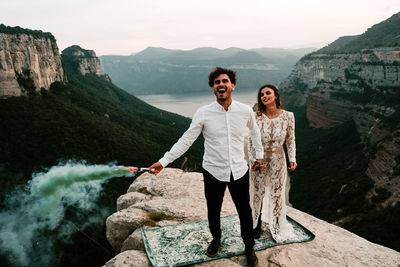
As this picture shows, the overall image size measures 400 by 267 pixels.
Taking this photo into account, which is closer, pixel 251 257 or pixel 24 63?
pixel 251 257

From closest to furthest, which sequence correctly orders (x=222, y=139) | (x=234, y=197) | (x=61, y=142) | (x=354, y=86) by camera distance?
(x=222, y=139)
(x=234, y=197)
(x=61, y=142)
(x=354, y=86)

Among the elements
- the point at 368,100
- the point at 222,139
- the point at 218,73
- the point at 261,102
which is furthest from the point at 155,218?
the point at 368,100

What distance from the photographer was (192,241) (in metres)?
4.23

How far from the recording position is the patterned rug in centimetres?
381

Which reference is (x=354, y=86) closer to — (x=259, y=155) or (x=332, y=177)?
(x=332, y=177)

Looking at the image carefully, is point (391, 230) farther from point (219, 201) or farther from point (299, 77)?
point (299, 77)

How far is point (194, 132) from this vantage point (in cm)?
347

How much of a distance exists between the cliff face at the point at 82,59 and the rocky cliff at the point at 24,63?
148ft

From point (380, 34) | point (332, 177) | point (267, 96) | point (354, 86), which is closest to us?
point (267, 96)

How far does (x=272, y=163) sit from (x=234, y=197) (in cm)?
101

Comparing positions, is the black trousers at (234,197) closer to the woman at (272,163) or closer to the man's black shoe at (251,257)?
the man's black shoe at (251,257)

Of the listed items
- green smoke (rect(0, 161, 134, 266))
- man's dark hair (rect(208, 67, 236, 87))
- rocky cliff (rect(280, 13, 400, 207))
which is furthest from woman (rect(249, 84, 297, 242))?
rocky cliff (rect(280, 13, 400, 207))

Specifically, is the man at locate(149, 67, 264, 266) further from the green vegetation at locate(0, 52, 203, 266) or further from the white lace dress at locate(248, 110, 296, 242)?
the green vegetation at locate(0, 52, 203, 266)

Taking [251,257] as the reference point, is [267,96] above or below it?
above
